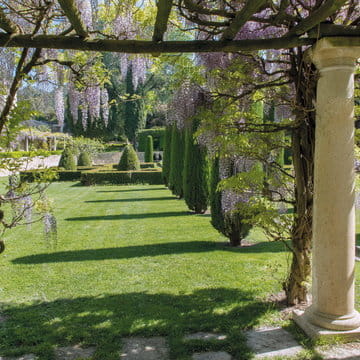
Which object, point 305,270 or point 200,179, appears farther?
point 200,179

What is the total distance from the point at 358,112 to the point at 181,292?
8.22 ft

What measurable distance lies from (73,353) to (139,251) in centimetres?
319

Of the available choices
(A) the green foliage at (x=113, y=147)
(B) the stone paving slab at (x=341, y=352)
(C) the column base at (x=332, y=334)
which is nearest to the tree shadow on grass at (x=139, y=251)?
(C) the column base at (x=332, y=334)

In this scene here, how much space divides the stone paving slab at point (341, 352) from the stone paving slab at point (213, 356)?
0.63 m

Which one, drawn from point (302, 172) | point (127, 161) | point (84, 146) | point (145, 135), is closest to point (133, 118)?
point (145, 135)

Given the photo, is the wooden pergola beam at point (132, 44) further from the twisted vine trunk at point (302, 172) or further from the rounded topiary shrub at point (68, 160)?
the rounded topiary shrub at point (68, 160)

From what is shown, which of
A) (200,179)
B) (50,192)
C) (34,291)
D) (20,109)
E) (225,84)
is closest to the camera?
(20,109)

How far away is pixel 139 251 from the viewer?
19.4ft

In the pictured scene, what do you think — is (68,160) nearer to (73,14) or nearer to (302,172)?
(302,172)

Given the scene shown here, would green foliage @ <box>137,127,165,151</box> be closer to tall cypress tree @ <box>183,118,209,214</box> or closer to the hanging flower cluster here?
tall cypress tree @ <box>183,118,209,214</box>

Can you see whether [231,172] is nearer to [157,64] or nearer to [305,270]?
[157,64]

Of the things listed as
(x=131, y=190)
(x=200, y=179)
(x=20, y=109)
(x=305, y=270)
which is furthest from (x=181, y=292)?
(x=131, y=190)

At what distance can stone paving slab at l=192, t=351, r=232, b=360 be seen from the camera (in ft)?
8.57

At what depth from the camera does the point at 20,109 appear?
103 inches
